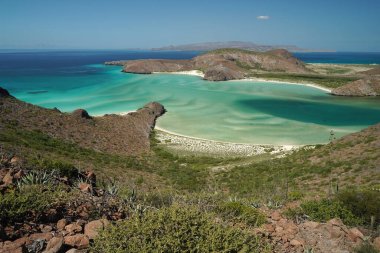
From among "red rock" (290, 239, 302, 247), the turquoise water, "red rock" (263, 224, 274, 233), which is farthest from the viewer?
the turquoise water

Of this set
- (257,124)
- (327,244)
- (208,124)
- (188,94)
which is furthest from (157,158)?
(188,94)

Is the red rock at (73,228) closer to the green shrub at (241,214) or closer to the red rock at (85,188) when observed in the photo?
the red rock at (85,188)

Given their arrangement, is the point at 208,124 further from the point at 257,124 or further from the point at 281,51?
the point at 281,51

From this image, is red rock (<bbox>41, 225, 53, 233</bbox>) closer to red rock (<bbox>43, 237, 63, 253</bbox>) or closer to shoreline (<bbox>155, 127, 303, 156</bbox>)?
red rock (<bbox>43, 237, 63, 253</bbox>)

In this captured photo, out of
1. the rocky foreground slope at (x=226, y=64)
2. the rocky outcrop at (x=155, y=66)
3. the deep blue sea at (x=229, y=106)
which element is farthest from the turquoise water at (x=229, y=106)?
the rocky foreground slope at (x=226, y=64)

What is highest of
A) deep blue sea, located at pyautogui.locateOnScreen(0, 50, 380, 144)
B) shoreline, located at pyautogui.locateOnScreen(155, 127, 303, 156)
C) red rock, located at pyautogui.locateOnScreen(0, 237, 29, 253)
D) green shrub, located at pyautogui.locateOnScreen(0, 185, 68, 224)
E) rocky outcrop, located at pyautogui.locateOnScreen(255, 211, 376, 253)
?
green shrub, located at pyautogui.locateOnScreen(0, 185, 68, 224)

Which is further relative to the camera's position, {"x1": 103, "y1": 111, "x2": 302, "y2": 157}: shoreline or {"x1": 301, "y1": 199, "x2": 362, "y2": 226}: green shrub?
{"x1": 103, "y1": 111, "x2": 302, "y2": 157}: shoreline

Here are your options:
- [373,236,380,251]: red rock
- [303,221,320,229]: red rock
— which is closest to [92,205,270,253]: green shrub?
[303,221,320,229]: red rock
